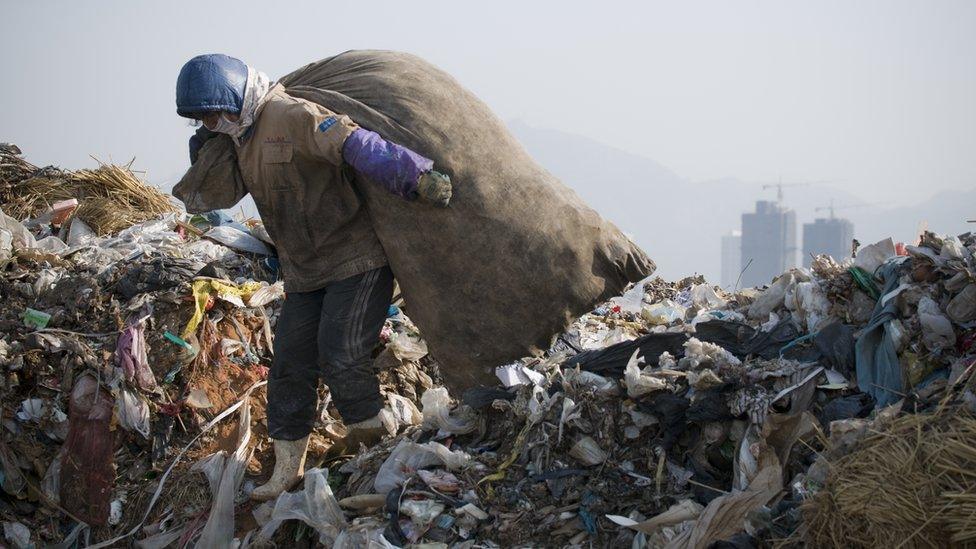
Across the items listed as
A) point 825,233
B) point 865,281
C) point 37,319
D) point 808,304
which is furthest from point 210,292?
point 825,233

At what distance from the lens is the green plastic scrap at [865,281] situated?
3701mm

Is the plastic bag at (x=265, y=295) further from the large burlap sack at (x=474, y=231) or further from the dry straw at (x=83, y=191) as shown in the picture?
the dry straw at (x=83, y=191)

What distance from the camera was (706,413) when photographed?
333 centimetres

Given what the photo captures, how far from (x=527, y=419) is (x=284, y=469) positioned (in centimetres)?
109

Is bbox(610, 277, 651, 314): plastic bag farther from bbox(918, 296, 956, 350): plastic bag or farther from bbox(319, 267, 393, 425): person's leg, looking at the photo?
bbox(918, 296, 956, 350): plastic bag

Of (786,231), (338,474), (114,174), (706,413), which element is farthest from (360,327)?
(786,231)

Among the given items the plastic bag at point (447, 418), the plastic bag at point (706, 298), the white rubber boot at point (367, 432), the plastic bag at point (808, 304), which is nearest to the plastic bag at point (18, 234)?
the white rubber boot at point (367, 432)

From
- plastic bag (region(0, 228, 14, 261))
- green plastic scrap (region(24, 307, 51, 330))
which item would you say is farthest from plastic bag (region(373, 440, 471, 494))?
plastic bag (region(0, 228, 14, 261))

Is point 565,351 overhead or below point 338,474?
overhead

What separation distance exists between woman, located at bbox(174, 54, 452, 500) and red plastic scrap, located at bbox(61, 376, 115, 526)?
3.37ft

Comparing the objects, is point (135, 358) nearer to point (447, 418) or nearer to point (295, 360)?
point (295, 360)

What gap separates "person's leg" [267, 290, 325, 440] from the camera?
12.5 feet

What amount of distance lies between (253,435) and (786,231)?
12175 cm

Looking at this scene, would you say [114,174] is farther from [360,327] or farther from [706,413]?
[706,413]
